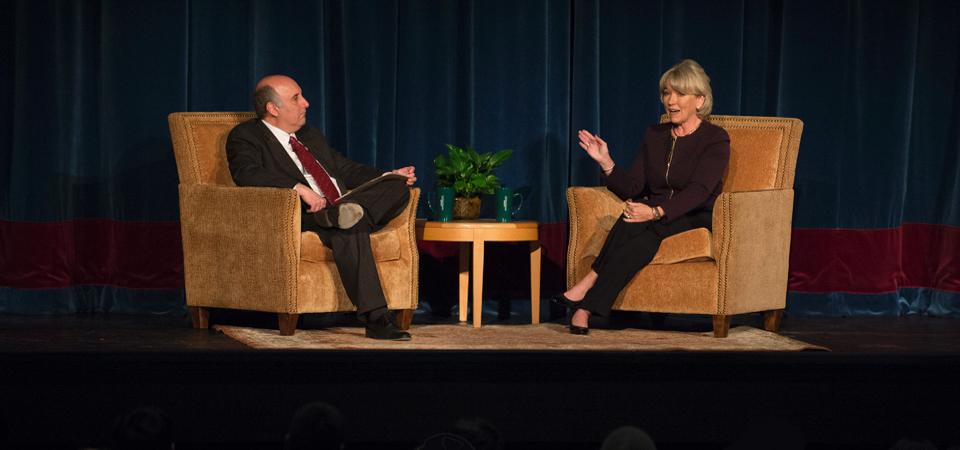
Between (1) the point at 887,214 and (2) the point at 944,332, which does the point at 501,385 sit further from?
(1) the point at 887,214

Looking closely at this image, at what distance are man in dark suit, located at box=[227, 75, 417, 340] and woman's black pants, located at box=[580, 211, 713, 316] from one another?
0.76 meters

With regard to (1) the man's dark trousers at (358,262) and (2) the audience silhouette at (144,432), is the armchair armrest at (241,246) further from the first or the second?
(2) the audience silhouette at (144,432)

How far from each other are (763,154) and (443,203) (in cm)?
132

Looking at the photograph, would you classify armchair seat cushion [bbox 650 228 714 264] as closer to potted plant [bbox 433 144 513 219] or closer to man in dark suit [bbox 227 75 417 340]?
potted plant [bbox 433 144 513 219]

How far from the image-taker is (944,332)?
15.8ft

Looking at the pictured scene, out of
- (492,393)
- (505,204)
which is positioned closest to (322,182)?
(505,204)

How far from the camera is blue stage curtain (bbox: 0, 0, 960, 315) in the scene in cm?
518

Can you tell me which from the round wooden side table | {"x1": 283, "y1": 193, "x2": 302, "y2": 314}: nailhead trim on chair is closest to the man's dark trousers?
{"x1": 283, "y1": 193, "x2": 302, "y2": 314}: nailhead trim on chair

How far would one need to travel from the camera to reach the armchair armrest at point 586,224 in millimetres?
4617

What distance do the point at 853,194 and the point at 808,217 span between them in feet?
0.82

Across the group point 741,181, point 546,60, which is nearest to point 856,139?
point 741,181

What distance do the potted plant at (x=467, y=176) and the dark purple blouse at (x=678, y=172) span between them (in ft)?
1.77

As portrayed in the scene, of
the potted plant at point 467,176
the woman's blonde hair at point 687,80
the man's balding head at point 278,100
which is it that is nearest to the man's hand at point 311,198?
the man's balding head at point 278,100

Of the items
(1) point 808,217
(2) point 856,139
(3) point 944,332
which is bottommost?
(3) point 944,332
